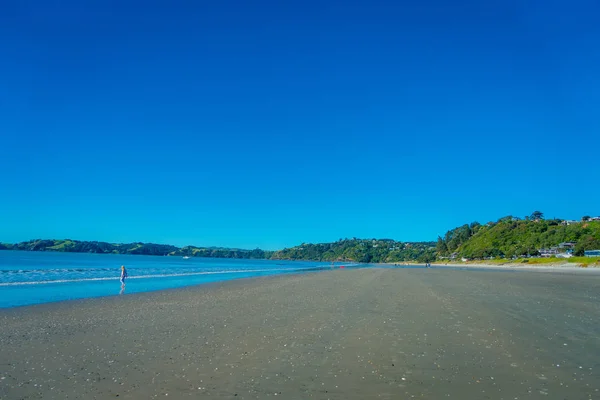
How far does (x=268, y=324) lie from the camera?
43.1 feet

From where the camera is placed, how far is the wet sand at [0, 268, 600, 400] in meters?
6.72

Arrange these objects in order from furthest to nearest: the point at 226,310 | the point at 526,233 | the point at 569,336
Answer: the point at 526,233 → the point at 226,310 → the point at 569,336

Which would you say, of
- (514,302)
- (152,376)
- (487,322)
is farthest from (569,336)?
(152,376)

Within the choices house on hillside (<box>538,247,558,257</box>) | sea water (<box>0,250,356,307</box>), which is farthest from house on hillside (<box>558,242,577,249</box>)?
sea water (<box>0,250,356,307</box>)

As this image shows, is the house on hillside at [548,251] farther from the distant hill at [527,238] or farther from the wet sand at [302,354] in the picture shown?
the wet sand at [302,354]

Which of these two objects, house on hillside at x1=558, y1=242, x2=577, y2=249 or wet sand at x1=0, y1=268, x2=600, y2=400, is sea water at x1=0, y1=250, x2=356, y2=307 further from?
house on hillside at x1=558, y1=242, x2=577, y2=249

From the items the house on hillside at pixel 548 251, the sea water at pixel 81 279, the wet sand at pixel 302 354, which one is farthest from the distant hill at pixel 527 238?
the wet sand at pixel 302 354

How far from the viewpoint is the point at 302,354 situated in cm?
910

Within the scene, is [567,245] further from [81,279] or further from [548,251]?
[81,279]

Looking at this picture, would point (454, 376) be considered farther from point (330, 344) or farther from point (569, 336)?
point (569, 336)

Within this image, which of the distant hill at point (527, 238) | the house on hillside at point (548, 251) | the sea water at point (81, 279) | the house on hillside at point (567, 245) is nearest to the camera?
the sea water at point (81, 279)

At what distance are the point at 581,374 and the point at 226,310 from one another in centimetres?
1258

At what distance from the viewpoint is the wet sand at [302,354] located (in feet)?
22.0

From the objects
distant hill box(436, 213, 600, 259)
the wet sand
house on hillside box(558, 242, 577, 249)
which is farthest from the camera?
distant hill box(436, 213, 600, 259)
